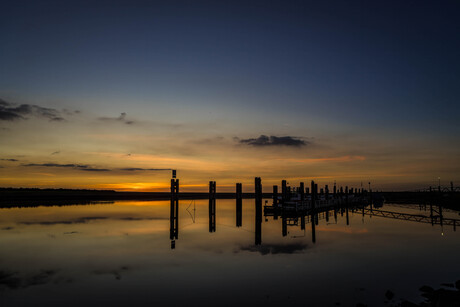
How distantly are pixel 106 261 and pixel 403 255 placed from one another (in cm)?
1854

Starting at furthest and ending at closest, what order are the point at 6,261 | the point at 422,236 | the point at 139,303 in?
the point at 422,236
the point at 6,261
the point at 139,303

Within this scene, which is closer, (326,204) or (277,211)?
(277,211)

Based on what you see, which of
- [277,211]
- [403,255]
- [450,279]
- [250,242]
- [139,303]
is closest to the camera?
[139,303]

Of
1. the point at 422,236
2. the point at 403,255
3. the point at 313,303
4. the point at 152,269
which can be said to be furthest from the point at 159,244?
the point at 422,236

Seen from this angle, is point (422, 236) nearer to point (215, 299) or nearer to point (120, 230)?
point (215, 299)

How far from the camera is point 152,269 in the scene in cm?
1642

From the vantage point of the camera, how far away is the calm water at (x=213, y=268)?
12570mm

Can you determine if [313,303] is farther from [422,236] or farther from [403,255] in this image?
[422,236]

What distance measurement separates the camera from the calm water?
12.6 m

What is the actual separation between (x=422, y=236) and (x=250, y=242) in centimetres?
1688

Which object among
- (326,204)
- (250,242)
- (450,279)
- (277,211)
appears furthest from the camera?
(326,204)

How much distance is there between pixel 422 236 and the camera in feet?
97.1

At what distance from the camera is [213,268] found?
55.1 feet

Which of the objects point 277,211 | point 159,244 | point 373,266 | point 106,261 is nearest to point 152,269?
point 106,261
